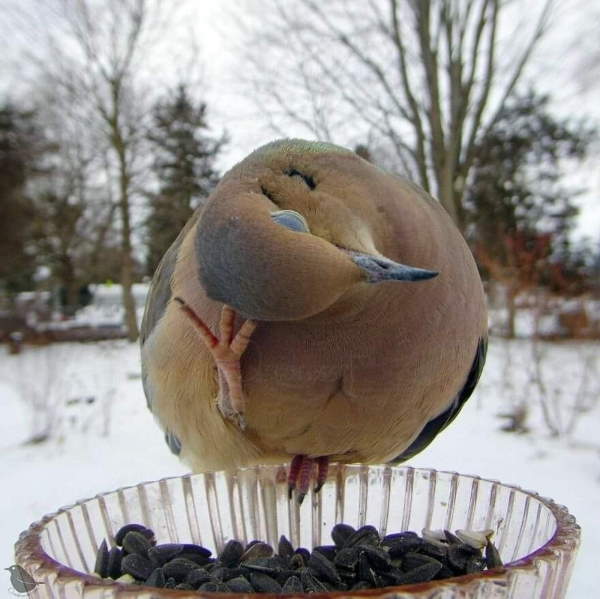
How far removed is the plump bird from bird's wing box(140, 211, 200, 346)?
2.2 inches

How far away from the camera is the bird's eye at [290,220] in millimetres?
783

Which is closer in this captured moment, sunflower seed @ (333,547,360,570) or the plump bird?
the plump bird

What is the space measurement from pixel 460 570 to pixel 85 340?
8.98 meters

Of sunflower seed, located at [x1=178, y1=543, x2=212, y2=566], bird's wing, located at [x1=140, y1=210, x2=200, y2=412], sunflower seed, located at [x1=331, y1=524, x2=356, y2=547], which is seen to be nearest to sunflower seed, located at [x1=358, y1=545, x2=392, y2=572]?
sunflower seed, located at [x1=331, y1=524, x2=356, y2=547]

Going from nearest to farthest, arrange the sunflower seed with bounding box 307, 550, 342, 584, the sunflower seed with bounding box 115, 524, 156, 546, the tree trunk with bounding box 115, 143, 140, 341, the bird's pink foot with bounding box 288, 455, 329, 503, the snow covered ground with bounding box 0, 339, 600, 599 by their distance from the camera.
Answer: the sunflower seed with bounding box 307, 550, 342, 584, the sunflower seed with bounding box 115, 524, 156, 546, the bird's pink foot with bounding box 288, 455, 329, 503, the snow covered ground with bounding box 0, 339, 600, 599, the tree trunk with bounding box 115, 143, 140, 341

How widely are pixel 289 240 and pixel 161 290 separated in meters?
0.71

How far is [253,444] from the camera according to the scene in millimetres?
1123

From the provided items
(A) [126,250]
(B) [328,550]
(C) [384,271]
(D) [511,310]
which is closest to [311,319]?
(C) [384,271]

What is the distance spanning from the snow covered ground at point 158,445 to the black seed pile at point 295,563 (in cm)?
109

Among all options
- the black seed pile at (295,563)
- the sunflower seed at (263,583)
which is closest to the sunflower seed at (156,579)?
the black seed pile at (295,563)

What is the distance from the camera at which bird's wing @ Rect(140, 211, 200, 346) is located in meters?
1.31

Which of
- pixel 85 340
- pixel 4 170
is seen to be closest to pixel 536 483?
pixel 85 340

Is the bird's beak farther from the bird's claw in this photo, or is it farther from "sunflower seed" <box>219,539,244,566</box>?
"sunflower seed" <box>219,539,244,566</box>

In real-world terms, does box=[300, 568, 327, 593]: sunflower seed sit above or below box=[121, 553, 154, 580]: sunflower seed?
above
